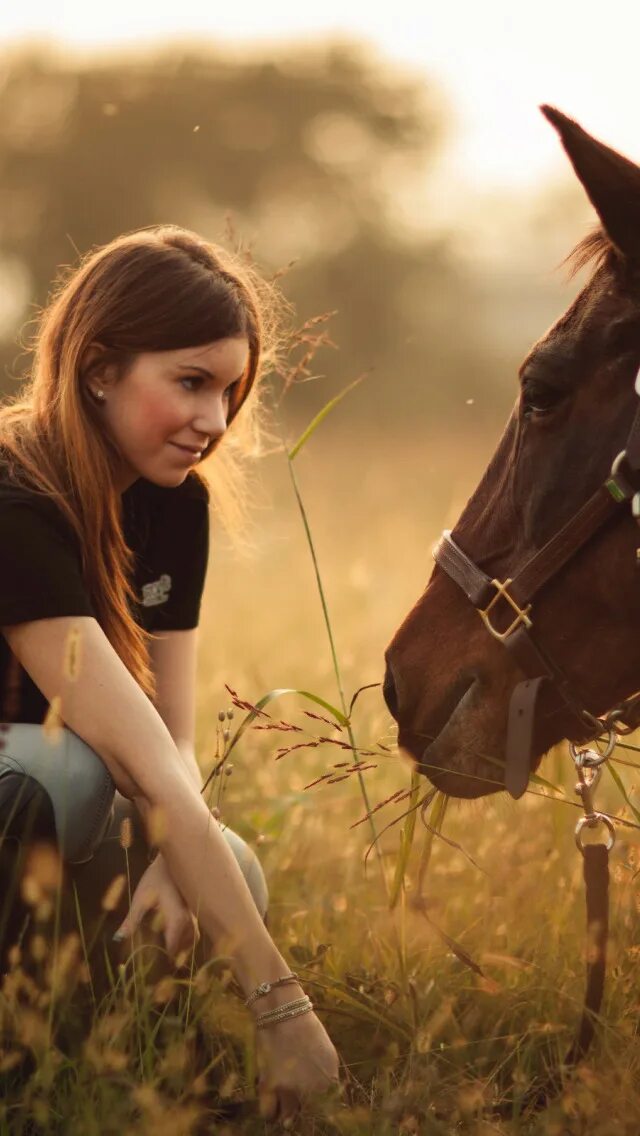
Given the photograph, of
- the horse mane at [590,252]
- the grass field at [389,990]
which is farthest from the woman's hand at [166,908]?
the horse mane at [590,252]

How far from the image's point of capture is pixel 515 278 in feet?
75.7

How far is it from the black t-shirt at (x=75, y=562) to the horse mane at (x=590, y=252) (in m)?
1.23

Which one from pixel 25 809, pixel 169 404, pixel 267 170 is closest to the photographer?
pixel 25 809

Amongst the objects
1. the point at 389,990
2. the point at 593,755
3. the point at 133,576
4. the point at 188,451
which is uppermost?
the point at 188,451

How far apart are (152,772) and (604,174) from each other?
1.51m

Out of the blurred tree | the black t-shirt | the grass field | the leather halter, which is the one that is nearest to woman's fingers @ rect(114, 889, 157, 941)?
the grass field

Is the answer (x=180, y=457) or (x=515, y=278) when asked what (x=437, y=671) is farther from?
(x=515, y=278)

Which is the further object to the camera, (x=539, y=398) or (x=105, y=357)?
(x=105, y=357)

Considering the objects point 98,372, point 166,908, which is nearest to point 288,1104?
point 166,908

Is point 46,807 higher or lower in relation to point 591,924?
higher

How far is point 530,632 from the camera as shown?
2.73m

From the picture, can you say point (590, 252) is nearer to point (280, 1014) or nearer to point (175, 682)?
point (175, 682)

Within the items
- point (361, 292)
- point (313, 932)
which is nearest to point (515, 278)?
point (361, 292)

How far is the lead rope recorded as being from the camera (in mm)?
2688
